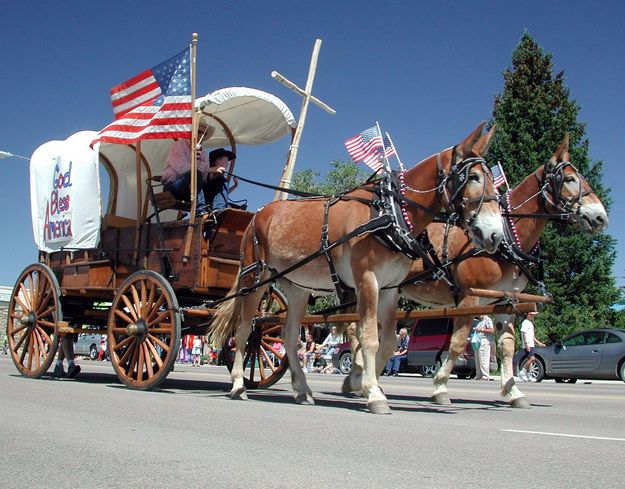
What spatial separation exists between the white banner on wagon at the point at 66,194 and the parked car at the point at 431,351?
42.7 feet

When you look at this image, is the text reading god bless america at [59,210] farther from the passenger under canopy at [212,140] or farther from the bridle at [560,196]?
the bridle at [560,196]

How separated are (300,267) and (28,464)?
4561 millimetres

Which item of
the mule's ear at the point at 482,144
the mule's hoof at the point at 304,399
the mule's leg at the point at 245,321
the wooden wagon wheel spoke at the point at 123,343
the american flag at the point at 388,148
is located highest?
the american flag at the point at 388,148

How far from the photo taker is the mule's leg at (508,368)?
892 centimetres

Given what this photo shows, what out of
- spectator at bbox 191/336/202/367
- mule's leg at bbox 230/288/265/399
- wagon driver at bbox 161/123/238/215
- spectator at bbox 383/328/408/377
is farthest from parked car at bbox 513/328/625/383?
spectator at bbox 191/336/202/367

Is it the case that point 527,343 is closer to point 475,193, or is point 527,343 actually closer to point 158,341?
point 158,341

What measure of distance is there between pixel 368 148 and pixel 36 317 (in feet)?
21.1

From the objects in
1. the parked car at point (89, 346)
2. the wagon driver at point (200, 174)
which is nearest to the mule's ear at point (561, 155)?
the wagon driver at point (200, 174)

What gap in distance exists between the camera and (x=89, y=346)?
4244cm

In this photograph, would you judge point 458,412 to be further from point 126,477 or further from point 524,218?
point 126,477

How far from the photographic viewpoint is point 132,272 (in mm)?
10875

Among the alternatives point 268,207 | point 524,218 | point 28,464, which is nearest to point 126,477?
point 28,464

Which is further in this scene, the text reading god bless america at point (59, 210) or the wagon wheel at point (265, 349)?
the text reading god bless america at point (59, 210)

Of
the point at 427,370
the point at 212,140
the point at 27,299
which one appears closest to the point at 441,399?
the point at 212,140
